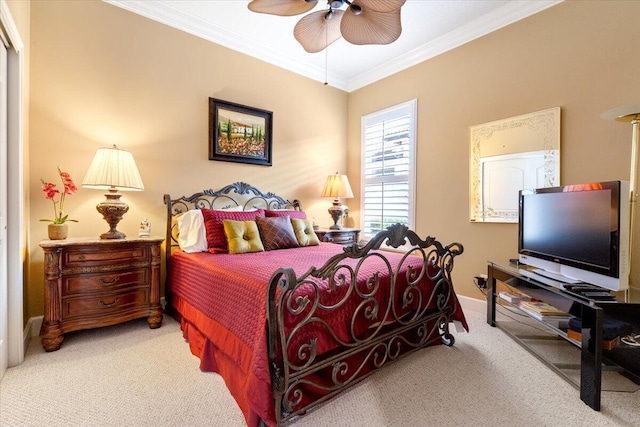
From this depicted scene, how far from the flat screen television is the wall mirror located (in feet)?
1.03

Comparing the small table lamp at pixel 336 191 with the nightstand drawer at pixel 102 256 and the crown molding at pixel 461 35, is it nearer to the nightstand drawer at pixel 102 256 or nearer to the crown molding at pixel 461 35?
the crown molding at pixel 461 35

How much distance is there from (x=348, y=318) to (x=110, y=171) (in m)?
2.16

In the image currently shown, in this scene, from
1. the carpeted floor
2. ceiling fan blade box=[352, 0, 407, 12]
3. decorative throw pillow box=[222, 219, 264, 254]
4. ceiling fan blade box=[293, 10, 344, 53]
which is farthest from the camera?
decorative throw pillow box=[222, 219, 264, 254]

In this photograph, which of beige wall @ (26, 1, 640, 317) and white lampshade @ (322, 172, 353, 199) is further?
white lampshade @ (322, 172, 353, 199)

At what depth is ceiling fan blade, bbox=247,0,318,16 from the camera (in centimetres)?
188

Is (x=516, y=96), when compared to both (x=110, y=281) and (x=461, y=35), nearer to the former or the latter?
(x=461, y=35)

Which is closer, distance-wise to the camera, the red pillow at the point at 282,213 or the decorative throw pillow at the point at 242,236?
the decorative throw pillow at the point at 242,236

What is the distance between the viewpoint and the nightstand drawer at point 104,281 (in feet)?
7.13

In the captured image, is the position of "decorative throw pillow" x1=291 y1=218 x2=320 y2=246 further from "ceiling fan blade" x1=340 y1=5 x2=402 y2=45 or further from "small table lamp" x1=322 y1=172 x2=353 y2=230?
"ceiling fan blade" x1=340 y1=5 x2=402 y2=45

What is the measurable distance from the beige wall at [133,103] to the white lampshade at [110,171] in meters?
0.37

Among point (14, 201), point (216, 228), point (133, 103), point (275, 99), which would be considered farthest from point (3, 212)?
point (275, 99)

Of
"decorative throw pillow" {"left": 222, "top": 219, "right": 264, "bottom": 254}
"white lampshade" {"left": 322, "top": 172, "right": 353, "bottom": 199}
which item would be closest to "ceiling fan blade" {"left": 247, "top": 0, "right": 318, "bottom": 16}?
"decorative throw pillow" {"left": 222, "top": 219, "right": 264, "bottom": 254}

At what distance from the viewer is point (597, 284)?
1844mm

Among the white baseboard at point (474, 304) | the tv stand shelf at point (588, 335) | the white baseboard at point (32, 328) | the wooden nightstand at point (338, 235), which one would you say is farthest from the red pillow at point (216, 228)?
the white baseboard at point (474, 304)
